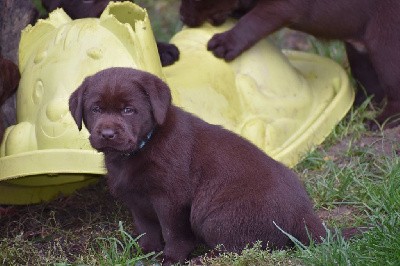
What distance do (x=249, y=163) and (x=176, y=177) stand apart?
1.16 feet

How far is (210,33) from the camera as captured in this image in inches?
239

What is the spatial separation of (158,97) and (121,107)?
0.56 feet

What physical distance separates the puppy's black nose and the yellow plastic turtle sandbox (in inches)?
31.6

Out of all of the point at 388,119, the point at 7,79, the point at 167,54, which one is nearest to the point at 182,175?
the point at 7,79

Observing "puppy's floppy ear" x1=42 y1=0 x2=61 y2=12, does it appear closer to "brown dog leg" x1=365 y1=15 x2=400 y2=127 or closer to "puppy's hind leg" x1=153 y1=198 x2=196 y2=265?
"brown dog leg" x1=365 y1=15 x2=400 y2=127

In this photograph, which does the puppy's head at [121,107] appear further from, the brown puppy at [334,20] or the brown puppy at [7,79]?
the brown puppy at [334,20]

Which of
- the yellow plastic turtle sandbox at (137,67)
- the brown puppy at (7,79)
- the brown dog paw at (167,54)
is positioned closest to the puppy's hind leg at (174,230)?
the yellow plastic turtle sandbox at (137,67)

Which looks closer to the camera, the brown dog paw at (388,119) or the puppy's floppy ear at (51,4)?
the puppy's floppy ear at (51,4)

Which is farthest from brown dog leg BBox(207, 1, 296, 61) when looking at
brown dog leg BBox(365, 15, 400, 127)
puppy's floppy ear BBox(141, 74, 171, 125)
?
puppy's floppy ear BBox(141, 74, 171, 125)

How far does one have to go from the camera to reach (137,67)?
4.95 meters

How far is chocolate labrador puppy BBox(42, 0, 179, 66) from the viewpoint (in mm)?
5762

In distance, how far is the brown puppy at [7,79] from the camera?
17.1ft

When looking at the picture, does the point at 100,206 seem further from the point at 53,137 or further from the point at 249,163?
the point at 249,163

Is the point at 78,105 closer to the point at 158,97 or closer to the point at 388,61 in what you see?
the point at 158,97
